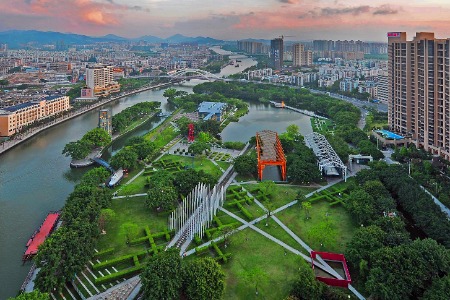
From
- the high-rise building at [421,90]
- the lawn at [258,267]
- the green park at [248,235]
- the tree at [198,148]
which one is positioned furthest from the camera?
the tree at [198,148]

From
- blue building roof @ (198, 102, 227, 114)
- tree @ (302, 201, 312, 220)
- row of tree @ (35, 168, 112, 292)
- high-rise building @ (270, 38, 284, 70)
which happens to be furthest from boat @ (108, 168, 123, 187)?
high-rise building @ (270, 38, 284, 70)

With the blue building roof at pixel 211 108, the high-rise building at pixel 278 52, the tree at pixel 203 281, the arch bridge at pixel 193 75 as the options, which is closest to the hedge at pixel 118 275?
the tree at pixel 203 281

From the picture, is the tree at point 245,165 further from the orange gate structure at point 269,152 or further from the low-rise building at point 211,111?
the low-rise building at point 211,111

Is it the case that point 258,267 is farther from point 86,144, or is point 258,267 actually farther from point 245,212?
point 86,144

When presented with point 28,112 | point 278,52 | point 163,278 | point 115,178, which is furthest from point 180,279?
point 278,52

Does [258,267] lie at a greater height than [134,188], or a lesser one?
lesser

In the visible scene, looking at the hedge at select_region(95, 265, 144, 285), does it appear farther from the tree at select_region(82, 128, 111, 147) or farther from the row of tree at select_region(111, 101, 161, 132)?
the row of tree at select_region(111, 101, 161, 132)
